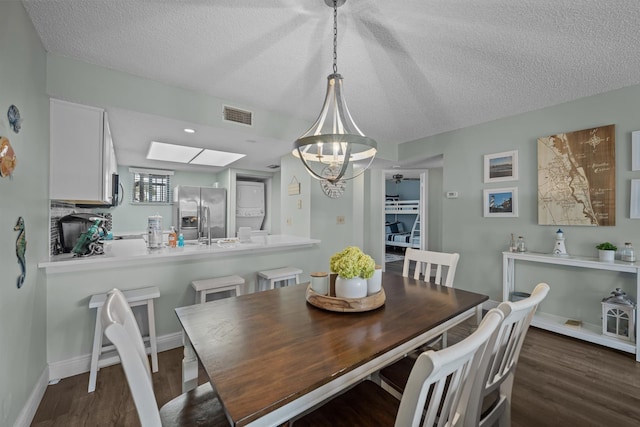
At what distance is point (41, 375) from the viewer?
1914 millimetres

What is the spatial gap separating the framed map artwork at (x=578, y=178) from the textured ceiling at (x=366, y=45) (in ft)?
1.48

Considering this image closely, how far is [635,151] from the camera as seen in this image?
2.51m

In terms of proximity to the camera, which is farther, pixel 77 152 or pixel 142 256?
pixel 142 256

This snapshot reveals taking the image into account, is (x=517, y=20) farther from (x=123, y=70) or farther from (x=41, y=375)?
(x=41, y=375)

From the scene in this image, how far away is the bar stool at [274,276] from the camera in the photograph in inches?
115

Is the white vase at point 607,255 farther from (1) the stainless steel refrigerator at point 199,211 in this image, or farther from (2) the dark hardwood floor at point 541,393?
(1) the stainless steel refrigerator at point 199,211

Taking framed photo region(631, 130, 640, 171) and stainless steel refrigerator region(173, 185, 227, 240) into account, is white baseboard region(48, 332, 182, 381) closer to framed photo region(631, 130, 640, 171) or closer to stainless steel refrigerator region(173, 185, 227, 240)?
stainless steel refrigerator region(173, 185, 227, 240)

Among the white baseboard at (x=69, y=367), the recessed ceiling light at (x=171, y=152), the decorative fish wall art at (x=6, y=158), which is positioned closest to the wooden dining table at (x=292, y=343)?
the decorative fish wall art at (x=6, y=158)

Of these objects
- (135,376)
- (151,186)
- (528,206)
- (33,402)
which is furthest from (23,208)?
(528,206)

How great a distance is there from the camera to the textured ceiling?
160 centimetres

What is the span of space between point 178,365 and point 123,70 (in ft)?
8.20

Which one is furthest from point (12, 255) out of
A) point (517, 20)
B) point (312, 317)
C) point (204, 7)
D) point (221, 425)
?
point (517, 20)

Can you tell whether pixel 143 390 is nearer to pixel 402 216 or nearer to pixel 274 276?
pixel 274 276

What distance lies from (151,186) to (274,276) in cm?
412
